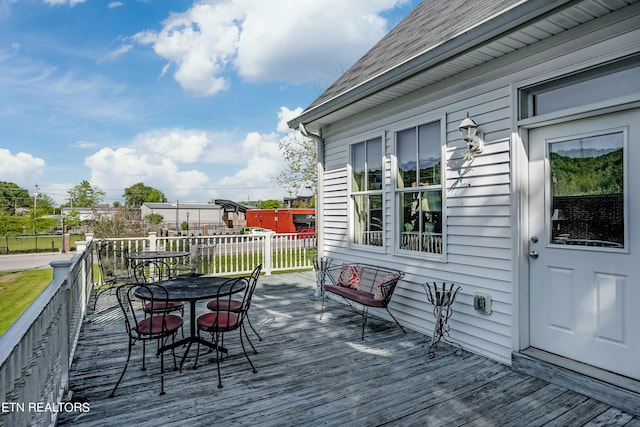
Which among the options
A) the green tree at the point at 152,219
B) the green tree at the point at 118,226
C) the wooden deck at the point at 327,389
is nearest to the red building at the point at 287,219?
the green tree at the point at 152,219

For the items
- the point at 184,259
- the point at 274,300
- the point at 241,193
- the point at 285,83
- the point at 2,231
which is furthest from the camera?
the point at 241,193

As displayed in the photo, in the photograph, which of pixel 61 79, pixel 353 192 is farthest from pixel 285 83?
pixel 353 192

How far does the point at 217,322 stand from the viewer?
9.95 feet

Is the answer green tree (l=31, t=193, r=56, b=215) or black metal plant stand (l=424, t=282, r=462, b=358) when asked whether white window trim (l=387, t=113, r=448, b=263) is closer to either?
black metal plant stand (l=424, t=282, r=462, b=358)

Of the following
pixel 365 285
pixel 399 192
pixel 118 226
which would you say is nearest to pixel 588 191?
pixel 399 192

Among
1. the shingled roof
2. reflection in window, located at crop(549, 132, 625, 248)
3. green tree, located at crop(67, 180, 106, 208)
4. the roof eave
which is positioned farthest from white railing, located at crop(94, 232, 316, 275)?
green tree, located at crop(67, 180, 106, 208)

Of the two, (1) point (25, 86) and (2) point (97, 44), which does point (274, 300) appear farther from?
(1) point (25, 86)

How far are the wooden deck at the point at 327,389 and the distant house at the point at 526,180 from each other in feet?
1.18

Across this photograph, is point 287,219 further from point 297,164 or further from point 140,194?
point 140,194

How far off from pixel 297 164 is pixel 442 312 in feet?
38.6

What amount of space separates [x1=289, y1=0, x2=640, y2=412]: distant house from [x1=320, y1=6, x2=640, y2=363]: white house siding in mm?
11

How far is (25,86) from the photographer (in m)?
22.4

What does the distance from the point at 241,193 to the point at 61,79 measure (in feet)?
181

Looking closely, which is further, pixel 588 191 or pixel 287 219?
pixel 287 219
